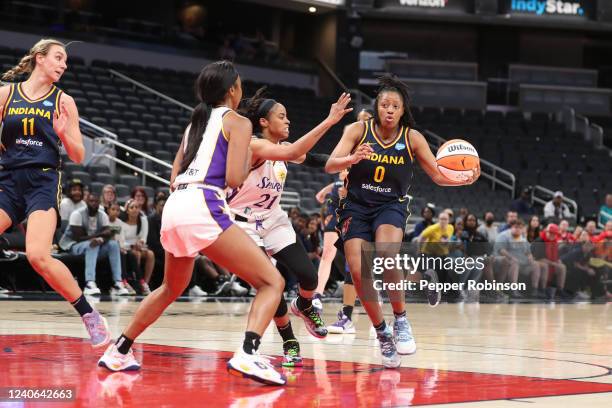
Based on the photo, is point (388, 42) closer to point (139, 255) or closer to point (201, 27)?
point (201, 27)

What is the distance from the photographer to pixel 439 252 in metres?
14.8

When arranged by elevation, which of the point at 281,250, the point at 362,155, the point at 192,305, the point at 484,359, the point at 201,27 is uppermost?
the point at 201,27

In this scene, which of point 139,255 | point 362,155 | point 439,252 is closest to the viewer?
point 362,155

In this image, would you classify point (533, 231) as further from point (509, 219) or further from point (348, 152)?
point (348, 152)

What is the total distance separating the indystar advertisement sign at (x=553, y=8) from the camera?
30141mm

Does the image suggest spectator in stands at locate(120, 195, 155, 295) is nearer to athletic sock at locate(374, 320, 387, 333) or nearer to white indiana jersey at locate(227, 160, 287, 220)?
white indiana jersey at locate(227, 160, 287, 220)

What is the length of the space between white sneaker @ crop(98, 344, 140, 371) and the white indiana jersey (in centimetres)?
126

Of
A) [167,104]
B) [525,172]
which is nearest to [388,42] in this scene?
[525,172]

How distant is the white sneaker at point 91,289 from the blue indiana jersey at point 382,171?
21.6ft

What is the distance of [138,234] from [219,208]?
8.64m

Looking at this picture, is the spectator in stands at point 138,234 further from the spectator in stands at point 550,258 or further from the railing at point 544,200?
the railing at point 544,200

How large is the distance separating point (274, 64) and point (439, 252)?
15386 mm

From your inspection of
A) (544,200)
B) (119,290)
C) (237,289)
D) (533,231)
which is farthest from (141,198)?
(544,200)

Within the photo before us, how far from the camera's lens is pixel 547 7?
3016 cm
